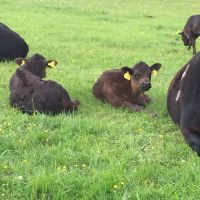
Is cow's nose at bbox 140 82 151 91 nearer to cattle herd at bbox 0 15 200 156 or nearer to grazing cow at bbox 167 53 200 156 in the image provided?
cattle herd at bbox 0 15 200 156

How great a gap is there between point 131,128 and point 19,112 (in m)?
1.94

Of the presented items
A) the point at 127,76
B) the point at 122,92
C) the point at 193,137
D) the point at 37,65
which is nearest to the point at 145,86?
the point at 127,76

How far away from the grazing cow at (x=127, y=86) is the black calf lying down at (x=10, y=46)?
4.27 metres

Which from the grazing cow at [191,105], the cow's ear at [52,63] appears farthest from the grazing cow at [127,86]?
the grazing cow at [191,105]

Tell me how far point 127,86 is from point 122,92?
0.17 m

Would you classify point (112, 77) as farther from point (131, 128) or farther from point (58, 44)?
→ point (58, 44)

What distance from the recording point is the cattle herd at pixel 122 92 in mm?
6625

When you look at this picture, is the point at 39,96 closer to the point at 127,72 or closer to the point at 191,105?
the point at 127,72

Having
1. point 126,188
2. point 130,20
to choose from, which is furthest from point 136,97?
point 130,20

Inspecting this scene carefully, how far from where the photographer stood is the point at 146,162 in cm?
594

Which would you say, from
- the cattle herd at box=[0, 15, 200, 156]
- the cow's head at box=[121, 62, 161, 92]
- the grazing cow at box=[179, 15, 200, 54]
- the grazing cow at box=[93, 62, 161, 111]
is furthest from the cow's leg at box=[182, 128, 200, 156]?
the grazing cow at box=[179, 15, 200, 54]

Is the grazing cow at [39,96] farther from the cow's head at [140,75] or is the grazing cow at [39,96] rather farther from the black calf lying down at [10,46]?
the black calf lying down at [10,46]

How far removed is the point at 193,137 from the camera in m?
6.42

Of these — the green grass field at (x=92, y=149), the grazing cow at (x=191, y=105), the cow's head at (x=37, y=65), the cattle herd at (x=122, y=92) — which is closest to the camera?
the green grass field at (x=92, y=149)
